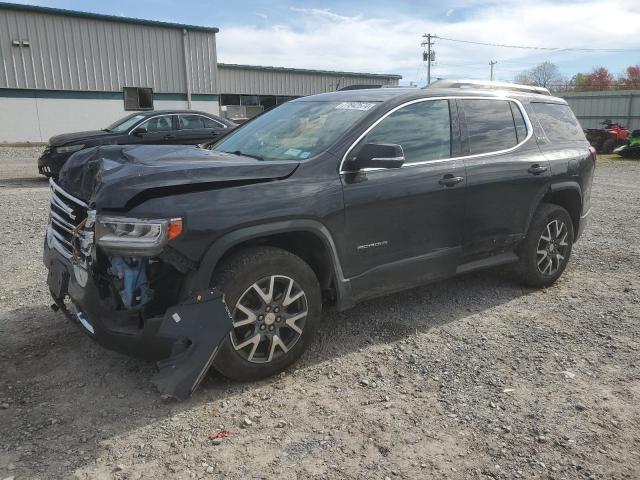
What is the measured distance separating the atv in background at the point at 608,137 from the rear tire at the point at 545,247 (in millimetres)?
19196

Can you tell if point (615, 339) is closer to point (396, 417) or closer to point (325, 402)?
point (396, 417)

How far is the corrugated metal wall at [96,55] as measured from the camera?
22.8 meters

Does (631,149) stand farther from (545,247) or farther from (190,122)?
(545,247)

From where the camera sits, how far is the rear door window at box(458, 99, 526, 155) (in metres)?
4.54

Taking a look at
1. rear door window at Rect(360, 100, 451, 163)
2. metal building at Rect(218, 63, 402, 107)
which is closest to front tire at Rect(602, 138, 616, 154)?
metal building at Rect(218, 63, 402, 107)

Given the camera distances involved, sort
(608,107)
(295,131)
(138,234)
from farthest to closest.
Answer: (608,107) → (295,131) → (138,234)

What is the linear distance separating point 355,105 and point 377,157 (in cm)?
78

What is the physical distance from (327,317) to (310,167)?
151 centimetres

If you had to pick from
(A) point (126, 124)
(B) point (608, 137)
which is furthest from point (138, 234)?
(B) point (608, 137)

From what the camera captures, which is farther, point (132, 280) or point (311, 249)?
point (311, 249)

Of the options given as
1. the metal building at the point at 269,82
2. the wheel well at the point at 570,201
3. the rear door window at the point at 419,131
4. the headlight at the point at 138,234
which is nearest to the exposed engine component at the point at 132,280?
the headlight at the point at 138,234

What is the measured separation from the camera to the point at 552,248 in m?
5.26

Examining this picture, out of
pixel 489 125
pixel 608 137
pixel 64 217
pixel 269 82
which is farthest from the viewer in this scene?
pixel 269 82

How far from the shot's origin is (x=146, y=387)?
11.2 ft
